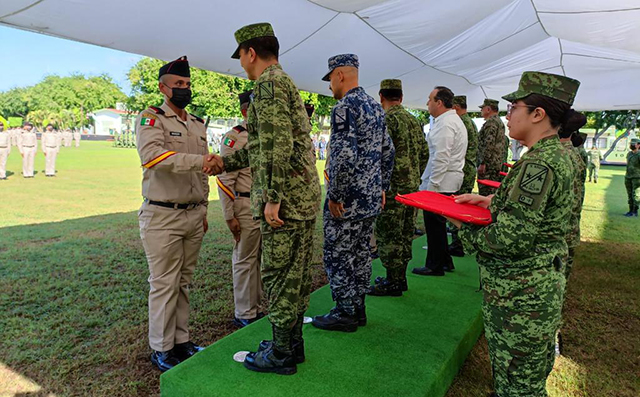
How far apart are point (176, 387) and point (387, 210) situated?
2188 millimetres

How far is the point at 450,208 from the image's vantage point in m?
1.95

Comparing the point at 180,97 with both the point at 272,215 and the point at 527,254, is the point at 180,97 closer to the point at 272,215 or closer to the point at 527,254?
the point at 272,215

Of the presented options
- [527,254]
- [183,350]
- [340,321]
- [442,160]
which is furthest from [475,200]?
[442,160]

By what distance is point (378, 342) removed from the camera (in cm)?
286

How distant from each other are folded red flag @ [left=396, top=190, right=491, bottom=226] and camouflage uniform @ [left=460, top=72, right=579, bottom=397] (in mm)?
54

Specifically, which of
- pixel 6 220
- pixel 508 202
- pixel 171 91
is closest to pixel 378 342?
pixel 508 202

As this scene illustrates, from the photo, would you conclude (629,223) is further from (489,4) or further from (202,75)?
(202,75)

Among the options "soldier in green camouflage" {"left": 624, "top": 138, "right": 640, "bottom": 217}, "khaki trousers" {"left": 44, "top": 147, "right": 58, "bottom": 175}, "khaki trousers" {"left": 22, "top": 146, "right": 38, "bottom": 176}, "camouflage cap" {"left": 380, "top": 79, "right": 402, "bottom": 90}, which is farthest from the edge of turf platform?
"khaki trousers" {"left": 44, "top": 147, "right": 58, "bottom": 175}

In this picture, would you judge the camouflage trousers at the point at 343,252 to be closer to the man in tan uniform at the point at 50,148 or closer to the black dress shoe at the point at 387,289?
the black dress shoe at the point at 387,289

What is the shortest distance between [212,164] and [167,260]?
74 cm

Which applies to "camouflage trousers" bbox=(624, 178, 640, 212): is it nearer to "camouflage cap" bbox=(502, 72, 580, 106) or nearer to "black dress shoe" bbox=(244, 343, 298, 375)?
"camouflage cap" bbox=(502, 72, 580, 106)

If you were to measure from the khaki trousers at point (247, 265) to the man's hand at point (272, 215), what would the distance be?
1232 mm

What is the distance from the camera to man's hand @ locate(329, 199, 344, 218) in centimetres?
280

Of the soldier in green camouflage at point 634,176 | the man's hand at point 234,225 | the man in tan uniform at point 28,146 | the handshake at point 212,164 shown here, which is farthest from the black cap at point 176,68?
the man in tan uniform at point 28,146
